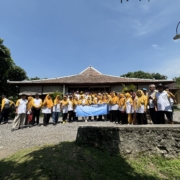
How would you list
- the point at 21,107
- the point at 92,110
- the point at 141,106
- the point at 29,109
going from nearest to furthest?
the point at 141,106
the point at 21,107
the point at 29,109
the point at 92,110

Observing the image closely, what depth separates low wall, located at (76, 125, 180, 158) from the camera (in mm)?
3848

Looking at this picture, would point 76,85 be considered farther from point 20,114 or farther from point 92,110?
point 20,114

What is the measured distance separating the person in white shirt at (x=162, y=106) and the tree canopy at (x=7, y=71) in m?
15.9

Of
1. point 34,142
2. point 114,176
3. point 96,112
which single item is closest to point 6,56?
point 96,112

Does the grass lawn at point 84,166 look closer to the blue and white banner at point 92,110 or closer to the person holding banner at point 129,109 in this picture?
the person holding banner at point 129,109

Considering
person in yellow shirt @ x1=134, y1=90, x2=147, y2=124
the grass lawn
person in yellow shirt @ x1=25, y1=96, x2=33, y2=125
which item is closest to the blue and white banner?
person in yellow shirt @ x1=25, y1=96, x2=33, y2=125

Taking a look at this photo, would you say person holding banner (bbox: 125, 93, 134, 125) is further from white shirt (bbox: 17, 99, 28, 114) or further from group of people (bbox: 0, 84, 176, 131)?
white shirt (bbox: 17, 99, 28, 114)

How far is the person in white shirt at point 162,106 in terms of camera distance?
17.4 ft

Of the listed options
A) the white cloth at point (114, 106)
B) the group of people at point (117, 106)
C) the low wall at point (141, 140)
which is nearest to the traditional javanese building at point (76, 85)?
the group of people at point (117, 106)

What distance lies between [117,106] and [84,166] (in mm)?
5983

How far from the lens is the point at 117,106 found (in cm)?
896

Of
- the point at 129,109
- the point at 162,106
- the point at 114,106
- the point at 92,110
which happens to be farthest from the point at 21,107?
the point at 162,106

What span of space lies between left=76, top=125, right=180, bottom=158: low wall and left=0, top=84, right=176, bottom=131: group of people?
1561 millimetres

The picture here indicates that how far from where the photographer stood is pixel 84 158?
3.50 metres
